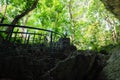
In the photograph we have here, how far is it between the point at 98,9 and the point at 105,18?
1185 millimetres

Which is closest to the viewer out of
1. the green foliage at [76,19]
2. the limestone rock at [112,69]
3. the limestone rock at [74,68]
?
the limestone rock at [74,68]

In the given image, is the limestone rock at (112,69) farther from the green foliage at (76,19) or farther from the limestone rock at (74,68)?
the green foliage at (76,19)

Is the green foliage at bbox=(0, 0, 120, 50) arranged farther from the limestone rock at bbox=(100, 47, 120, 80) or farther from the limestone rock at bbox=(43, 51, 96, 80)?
the limestone rock at bbox=(43, 51, 96, 80)

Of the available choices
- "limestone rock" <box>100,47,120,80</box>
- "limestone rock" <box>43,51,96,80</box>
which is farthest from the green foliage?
"limestone rock" <box>43,51,96,80</box>

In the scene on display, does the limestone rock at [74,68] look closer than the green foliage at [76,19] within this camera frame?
Yes

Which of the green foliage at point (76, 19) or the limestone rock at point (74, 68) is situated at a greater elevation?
the green foliage at point (76, 19)

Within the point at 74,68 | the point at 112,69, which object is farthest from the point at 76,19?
the point at 74,68

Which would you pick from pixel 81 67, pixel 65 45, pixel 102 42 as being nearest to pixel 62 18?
pixel 102 42

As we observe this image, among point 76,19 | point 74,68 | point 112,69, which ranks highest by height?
point 76,19

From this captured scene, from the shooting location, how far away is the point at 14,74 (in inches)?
288

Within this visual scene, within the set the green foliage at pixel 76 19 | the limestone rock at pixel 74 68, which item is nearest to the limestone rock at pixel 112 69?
the limestone rock at pixel 74 68

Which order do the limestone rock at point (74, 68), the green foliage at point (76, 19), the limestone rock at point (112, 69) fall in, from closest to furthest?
the limestone rock at point (74, 68)
the limestone rock at point (112, 69)
the green foliage at point (76, 19)

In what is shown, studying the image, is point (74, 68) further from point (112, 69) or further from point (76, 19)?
point (76, 19)

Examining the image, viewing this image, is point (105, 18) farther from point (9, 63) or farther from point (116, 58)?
point (9, 63)
